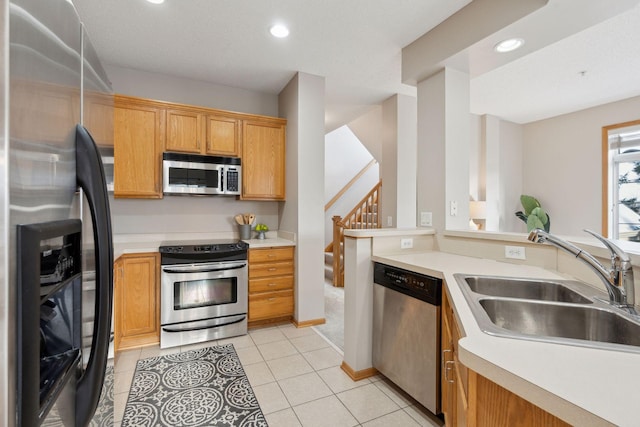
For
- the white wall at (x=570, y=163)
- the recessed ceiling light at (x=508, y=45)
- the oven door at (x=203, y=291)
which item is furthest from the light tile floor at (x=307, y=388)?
the white wall at (x=570, y=163)

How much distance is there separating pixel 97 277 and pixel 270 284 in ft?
8.57

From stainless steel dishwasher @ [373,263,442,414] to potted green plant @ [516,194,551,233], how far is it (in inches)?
148

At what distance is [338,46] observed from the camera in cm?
274

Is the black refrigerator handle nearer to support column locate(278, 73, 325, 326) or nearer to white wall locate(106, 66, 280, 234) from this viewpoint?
support column locate(278, 73, 325, 326)

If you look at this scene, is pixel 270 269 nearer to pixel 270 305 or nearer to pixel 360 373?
pixel 270 305

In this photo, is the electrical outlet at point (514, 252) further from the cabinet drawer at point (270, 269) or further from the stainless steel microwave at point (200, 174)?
the stainless steel microwave at point (200, 174)

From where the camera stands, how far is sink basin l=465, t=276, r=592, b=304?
4.74 feet

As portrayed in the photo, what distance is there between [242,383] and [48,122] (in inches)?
85.3

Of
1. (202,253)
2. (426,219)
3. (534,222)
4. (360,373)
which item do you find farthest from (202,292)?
(534,222)

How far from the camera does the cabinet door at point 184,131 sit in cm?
309

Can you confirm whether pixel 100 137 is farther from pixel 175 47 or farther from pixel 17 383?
pixel 175 47

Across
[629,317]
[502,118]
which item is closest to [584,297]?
[629,317]

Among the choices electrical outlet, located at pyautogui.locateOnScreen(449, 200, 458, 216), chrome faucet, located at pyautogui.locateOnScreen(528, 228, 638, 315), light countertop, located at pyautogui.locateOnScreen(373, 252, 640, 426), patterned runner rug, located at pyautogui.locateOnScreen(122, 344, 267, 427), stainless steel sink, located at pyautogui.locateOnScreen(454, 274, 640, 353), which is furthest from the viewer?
electrical outlet, located at pyautogui.locateOnScreen(449, 200, 458, 216)

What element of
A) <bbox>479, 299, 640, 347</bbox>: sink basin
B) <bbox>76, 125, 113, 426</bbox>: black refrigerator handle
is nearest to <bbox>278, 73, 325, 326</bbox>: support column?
<bbox>479, 299, 640, 347</bbox>: sink basin
